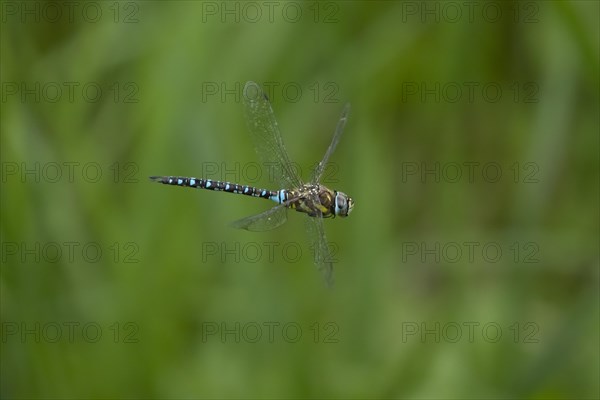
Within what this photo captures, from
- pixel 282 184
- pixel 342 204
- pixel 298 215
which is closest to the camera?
pixel 342 204

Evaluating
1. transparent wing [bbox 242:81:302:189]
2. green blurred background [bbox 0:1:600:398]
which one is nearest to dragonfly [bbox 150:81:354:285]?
transparent wing [bbox 242:81:302:189]

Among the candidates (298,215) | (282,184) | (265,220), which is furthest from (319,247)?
(298,215)

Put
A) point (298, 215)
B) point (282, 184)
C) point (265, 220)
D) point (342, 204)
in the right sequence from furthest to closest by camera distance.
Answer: point (298, 215)
point (282, 184)
point (342, 204)
point (265, 220)

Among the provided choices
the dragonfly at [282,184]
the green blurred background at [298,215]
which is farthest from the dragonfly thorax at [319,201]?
the green blurred background at [298,215]

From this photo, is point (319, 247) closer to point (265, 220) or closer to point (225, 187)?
point (265, 220)

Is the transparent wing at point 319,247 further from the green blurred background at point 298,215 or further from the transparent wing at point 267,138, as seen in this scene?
the green blurred background at point 298,215

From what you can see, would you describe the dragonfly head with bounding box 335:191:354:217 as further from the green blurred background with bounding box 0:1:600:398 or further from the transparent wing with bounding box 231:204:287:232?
the green blurred background with bounding box 0:1:600:398

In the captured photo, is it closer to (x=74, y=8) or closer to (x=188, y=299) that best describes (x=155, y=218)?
(x=188, y=299)

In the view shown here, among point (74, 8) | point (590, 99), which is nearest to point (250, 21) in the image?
point (74, 8)
